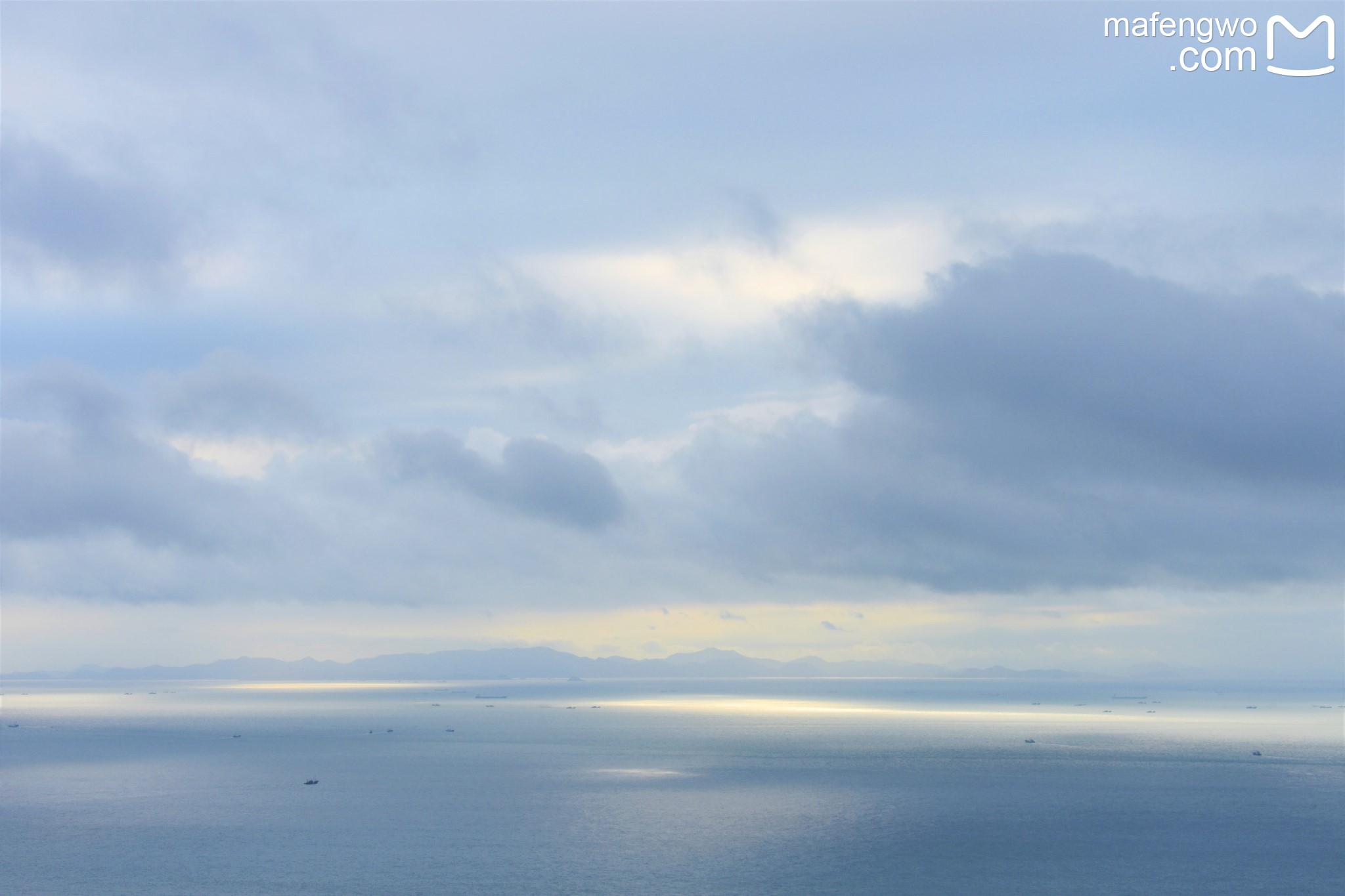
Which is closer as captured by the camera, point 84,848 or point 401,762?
point 84,848

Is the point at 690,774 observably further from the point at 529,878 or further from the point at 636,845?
the point at 529,878

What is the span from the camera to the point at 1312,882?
8950 cm

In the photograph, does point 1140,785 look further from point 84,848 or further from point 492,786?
point 84,848

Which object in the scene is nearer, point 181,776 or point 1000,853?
point 1000,853

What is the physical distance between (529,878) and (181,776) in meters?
94.0

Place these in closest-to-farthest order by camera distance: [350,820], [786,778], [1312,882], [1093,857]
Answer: [1312,882]
[1093,857]
[350,820]
[786,778]

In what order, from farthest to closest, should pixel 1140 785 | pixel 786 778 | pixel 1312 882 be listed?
pixel 786 778
pixel 1140 785
pixel 1312 882

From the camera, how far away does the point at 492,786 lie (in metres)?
150

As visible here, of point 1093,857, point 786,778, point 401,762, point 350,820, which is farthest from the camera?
point 401,762

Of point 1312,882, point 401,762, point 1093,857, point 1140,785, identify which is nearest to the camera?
point 1312,882

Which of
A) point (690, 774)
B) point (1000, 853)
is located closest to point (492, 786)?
point (690, 774)

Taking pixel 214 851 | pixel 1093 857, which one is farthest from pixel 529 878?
pixel 1093 857

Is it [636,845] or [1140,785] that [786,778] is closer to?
[1140,785]

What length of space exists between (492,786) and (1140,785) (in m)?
87.6
